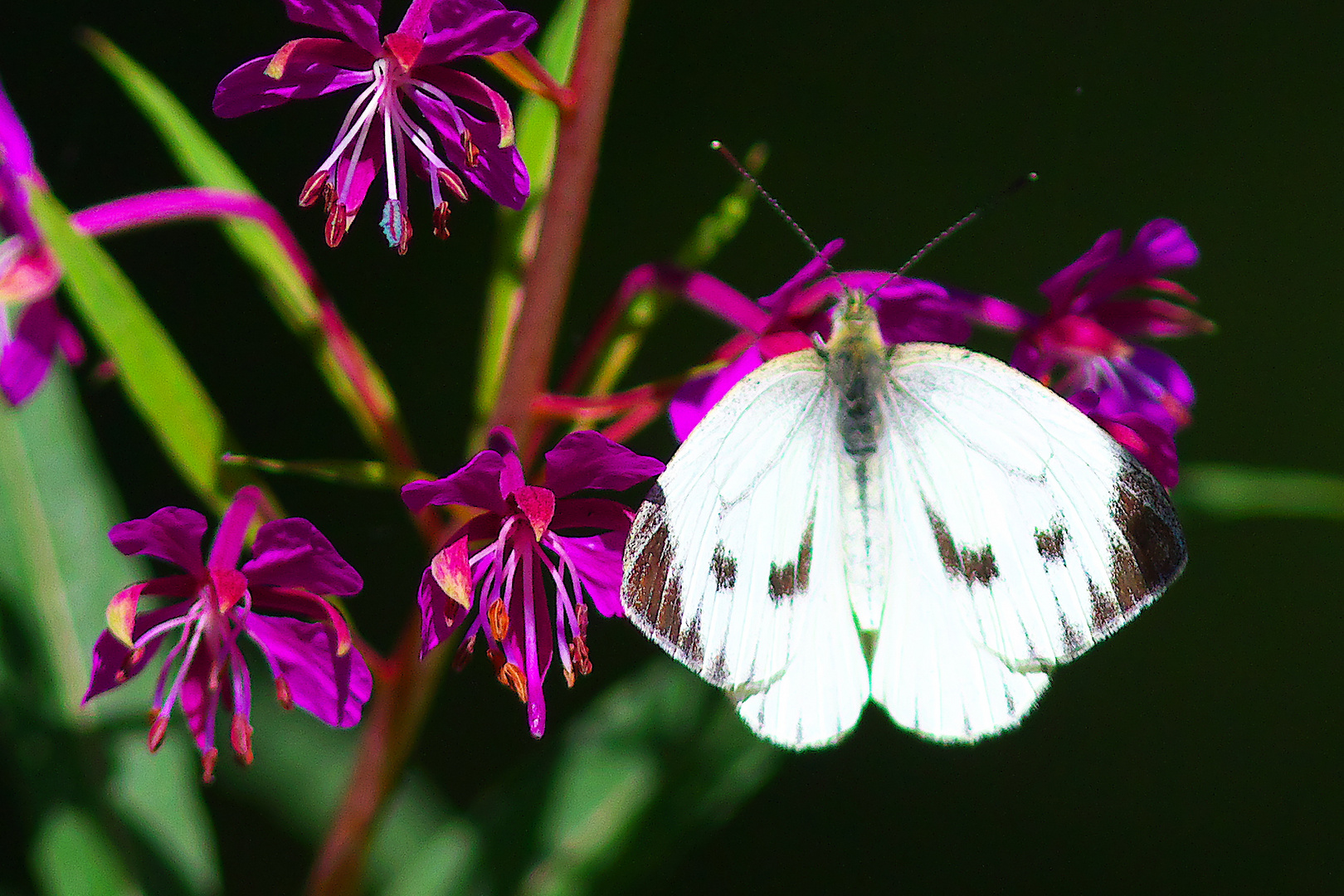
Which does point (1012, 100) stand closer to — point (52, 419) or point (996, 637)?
point (996, 637)

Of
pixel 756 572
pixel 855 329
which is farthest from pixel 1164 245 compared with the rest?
pixel 756 572

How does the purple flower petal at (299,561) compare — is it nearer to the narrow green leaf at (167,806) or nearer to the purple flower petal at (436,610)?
the purple flower petal at (436,610)

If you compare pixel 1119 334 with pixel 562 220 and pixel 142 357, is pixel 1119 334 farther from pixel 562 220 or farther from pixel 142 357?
pixel 142 357

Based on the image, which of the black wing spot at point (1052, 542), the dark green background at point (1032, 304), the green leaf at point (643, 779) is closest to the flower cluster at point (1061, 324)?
the black wing spot at point (1052, 542)

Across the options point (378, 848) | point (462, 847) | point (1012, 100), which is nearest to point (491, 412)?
point (462, 847)

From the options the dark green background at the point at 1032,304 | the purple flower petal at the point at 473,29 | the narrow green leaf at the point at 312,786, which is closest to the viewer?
the purple flower petal at the point at 473,29

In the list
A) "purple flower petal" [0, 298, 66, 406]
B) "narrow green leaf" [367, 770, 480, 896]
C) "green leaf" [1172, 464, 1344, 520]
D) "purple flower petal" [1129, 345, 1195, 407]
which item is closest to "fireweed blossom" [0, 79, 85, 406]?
"purple flower petal" [0, 298, 66, 406]
